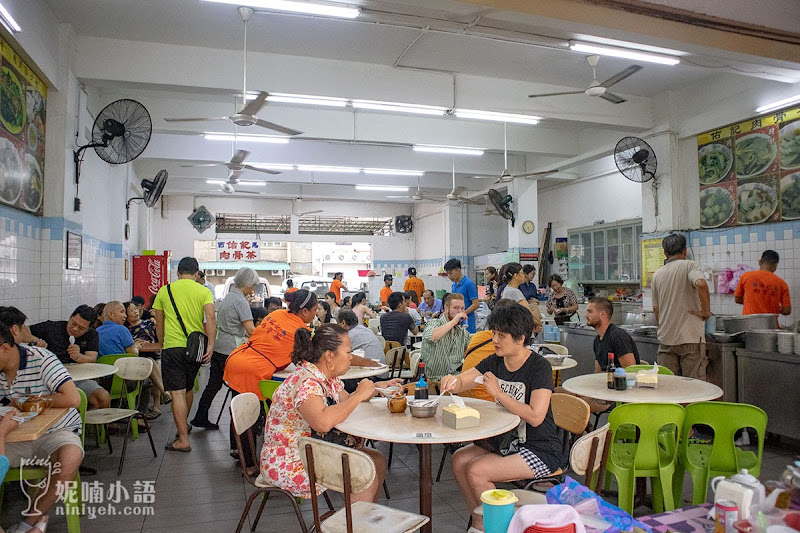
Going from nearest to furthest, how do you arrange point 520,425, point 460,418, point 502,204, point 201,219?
point 460,418
point 520,425
point 502,204
point 201,219

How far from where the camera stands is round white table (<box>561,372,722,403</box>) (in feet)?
10.5

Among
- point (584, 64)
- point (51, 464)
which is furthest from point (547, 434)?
point (584, 64)

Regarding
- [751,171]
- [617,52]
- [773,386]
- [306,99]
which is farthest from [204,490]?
[751,171]

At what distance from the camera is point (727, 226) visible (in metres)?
7.77

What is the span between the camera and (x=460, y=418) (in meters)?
2.54

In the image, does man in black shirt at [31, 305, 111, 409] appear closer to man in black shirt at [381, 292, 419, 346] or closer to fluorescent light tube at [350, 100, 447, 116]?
man in black shirt at [381, 292, 419, 346]

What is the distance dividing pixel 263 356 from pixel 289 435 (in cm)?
168

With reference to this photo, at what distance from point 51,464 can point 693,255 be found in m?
8.39

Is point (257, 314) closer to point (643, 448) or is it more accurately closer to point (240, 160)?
point (240, 160)

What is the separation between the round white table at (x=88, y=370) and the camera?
4.25 m

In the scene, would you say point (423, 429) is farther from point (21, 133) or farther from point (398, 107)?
point (398, 107)

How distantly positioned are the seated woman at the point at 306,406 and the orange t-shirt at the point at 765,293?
550 cm

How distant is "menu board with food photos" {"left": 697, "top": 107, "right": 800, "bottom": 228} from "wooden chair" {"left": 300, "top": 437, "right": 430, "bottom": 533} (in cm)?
693

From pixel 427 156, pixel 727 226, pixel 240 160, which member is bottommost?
pixel 727 226
